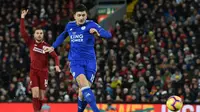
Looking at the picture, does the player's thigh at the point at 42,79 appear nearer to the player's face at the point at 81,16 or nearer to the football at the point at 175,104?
the player's face at the point at 81,16

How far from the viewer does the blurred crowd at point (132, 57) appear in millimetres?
20391

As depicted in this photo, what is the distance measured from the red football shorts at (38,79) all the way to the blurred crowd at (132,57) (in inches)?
186

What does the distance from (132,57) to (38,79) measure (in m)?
9.07

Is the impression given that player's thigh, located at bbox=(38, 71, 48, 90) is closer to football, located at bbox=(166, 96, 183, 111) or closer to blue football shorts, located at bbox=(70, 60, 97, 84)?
blue football shorts, located at bbox=(70, 60, 97, 84)

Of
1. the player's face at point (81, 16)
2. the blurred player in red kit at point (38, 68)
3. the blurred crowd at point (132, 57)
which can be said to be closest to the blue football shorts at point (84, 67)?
the player's face at point (81, 16)

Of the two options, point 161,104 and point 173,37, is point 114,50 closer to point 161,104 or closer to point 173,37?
point 173,37

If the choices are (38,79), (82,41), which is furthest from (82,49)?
(38,79)

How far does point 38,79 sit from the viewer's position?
555 inches

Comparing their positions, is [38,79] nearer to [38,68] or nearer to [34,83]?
[34,83]

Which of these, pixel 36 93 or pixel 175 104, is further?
pixel 36 93

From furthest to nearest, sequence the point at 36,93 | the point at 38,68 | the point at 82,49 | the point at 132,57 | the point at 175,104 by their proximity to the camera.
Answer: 1. the point at 132,57
2. the point at 38,68
3. the point at 36,93
4. the point at 175,104
5. the point at 82,49

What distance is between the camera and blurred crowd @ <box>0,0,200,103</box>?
66.9 ft

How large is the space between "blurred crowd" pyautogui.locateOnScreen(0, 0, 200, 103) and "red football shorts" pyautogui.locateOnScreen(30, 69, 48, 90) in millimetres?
4733

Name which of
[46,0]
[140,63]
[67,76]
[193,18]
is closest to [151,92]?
[140,63]
